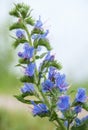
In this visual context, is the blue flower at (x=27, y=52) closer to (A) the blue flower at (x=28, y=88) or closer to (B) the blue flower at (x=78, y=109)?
(A) the blue flower at (x=28, y=88)

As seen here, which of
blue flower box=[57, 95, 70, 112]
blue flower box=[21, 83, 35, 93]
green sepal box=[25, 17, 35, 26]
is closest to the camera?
blue flower box=[57, 95, 70, 112]

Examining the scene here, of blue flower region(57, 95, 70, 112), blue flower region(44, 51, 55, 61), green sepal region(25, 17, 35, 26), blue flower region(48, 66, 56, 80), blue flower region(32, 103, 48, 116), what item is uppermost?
green sepal region(25, 17, 35, 26)

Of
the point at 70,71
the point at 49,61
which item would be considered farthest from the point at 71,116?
the point at 70,71

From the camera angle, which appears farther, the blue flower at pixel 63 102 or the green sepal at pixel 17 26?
the green sepal at pixel 17 26

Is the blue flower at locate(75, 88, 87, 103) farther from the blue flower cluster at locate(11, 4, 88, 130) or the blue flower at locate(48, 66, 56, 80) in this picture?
the blue flower at locate(48, 66, 56, 80)

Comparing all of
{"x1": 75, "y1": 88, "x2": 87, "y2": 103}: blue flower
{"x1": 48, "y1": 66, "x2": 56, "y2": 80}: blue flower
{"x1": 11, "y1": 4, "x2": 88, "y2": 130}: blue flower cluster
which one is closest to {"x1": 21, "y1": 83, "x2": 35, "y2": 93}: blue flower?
{"x1": 11, "y1": 4, "x2": 88, "y2": 130}: blue flower cluster

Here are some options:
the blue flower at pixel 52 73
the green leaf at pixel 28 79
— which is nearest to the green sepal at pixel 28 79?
the green leaf at pixel 28 79

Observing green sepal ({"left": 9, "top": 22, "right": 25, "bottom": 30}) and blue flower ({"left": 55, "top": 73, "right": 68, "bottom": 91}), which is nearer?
blue flower ({"left": 55, "top": 73, "right": 68, "bottom": 91})

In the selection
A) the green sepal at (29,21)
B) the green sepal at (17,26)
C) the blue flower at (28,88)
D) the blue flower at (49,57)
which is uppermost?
the green sepal at (29,21)

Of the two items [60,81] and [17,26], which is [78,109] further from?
[17,26]
